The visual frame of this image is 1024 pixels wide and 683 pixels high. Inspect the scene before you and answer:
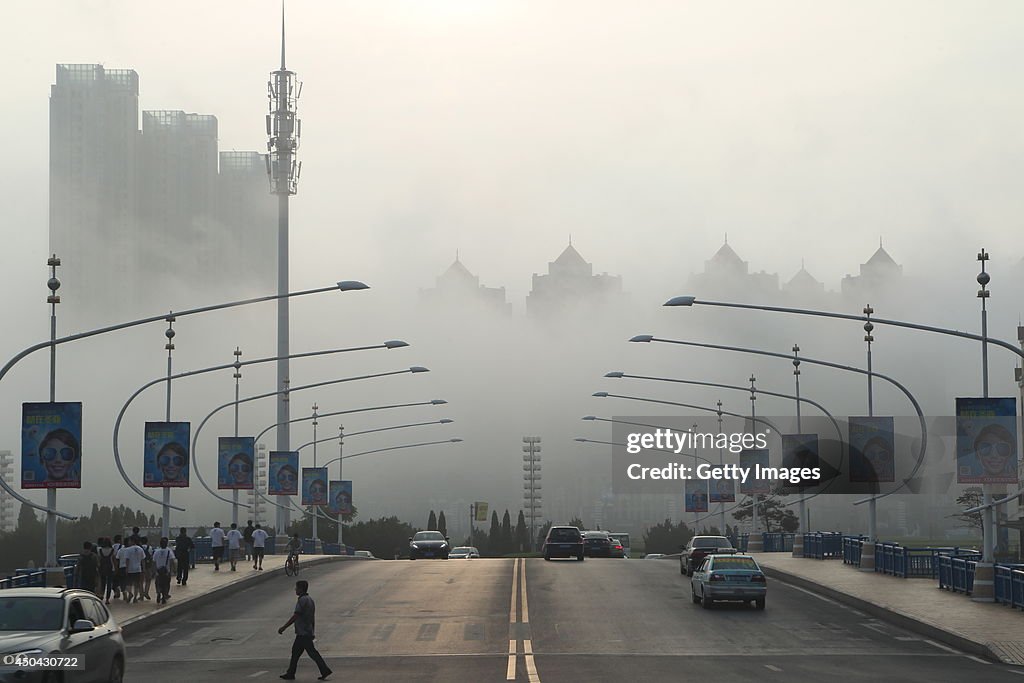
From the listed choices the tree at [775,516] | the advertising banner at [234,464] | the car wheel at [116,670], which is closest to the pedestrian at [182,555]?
the advertising banner at [234,464]

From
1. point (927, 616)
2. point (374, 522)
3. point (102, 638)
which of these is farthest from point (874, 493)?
point (374, 522)

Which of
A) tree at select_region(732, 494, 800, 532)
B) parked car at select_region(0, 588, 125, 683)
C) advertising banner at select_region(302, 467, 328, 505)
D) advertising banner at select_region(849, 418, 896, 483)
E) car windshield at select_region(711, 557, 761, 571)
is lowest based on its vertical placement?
tree at select_region(732, 494, 800, 532)

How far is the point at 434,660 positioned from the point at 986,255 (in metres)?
19.6

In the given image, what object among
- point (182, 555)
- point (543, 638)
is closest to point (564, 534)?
point (182, 555)

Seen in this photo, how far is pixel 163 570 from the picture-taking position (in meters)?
36.2

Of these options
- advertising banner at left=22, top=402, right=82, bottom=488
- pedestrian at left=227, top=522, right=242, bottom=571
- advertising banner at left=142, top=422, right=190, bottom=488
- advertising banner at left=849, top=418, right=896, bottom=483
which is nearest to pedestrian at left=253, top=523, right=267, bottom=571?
pedestrian at left=227, top=522, right=242, bottom=571

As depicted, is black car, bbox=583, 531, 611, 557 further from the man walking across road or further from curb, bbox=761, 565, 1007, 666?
curb, bbox=761, 565, 1007, 666

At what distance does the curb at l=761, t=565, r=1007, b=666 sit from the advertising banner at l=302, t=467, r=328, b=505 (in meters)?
39.7

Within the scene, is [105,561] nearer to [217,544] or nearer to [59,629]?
[217,544]

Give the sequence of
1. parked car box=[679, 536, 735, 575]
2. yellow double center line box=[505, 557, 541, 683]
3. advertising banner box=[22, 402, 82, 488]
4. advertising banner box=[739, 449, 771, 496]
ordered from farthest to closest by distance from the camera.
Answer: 1. advertising banner box=[739, 449, 771, 496]
2. parked car box=[679, 536, 735, 575]
3. advertising banner box=[22, 402, 82, 488]
4. yellow double center line box=[505, 557, 541, 683]

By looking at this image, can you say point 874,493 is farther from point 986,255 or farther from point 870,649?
point 870,649

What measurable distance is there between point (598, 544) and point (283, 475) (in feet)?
60.2

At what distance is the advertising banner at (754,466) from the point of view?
67.8 meters

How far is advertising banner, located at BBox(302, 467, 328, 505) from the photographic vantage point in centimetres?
8081
